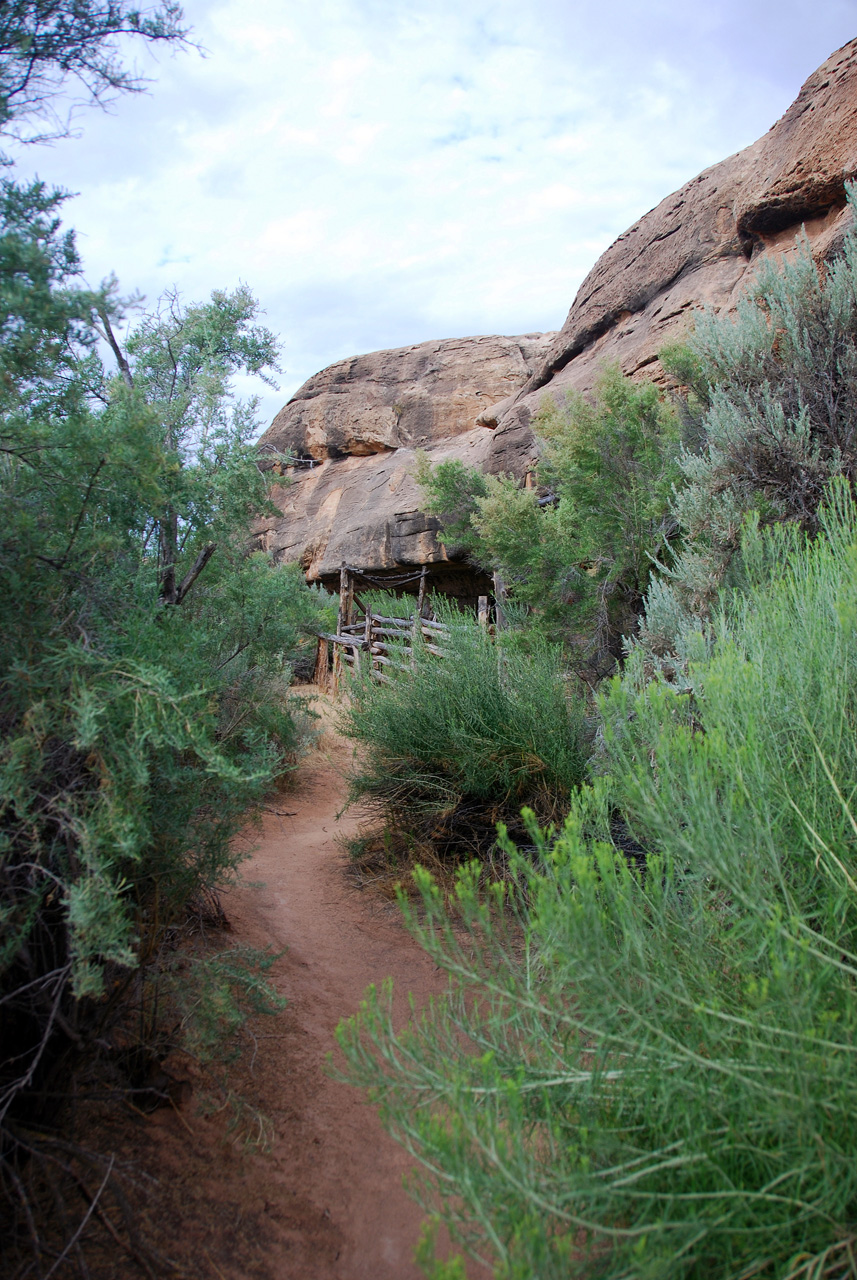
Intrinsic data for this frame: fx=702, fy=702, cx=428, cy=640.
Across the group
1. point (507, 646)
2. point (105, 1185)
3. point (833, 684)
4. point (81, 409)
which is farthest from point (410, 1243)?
point (507, 646)

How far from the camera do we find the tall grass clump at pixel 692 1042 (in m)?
1.40

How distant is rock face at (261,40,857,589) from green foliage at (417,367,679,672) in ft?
3.35

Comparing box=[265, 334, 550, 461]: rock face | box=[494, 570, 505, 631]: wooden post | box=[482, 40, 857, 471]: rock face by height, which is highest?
box=[265, 334, 550, 461]: rock face

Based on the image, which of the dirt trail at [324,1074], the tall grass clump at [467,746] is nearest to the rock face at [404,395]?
the tall grass clump at [467,746]

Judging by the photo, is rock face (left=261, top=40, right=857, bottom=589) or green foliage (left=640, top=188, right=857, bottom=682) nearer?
green foliage (left=640, top=188, right=857, bottom=682)

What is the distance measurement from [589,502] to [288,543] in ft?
45.6

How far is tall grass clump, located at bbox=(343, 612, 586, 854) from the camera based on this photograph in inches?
213

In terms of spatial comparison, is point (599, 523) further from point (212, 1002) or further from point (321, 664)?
point (321, 664)

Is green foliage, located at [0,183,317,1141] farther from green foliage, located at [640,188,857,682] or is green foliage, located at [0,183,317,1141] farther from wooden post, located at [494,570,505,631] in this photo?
wooden post, located at [494,570,505,631]

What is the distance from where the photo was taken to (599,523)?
7.40 metres

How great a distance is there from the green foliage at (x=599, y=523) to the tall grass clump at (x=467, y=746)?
1.18m

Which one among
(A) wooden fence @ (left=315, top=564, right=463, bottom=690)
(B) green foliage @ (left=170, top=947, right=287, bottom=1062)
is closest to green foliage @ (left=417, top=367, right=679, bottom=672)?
(B) green foliage @ (left=170, top=947, right=287, bottom=1062)

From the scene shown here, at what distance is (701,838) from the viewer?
176cm

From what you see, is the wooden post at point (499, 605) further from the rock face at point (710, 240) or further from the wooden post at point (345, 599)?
the wooden post at point (345, 599)
